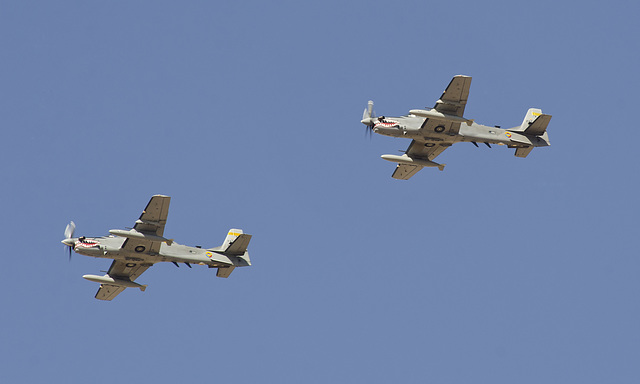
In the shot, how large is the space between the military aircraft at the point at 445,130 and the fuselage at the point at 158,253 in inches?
623

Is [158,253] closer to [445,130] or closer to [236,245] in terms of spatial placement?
[236,245]

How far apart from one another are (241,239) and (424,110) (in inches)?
718

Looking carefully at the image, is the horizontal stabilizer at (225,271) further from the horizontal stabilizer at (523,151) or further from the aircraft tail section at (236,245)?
the horizontal stabilizer at (523,151)

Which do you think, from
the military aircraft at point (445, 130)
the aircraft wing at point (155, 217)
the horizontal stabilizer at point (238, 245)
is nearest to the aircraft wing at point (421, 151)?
the military aircraft at point (445, 130)

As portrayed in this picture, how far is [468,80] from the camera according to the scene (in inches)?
3575

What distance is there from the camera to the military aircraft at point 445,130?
9131cm

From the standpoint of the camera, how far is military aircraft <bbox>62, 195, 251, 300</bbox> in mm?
88500

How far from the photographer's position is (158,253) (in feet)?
305

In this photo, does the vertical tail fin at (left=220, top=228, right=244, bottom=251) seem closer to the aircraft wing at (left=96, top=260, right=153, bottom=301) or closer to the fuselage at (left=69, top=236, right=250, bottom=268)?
the fuselage at (left=69, top=236, right=250, bottom=268)

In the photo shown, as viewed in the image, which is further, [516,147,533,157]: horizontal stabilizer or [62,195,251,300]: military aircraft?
[516,147,533,157]: horizontal stabilizer

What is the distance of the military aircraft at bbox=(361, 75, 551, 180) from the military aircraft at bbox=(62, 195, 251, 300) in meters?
14.7

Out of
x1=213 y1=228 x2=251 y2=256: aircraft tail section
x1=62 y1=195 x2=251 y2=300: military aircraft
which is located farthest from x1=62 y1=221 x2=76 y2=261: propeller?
x1=213 y1=228 x2=251 y2=256: aircraft tail section

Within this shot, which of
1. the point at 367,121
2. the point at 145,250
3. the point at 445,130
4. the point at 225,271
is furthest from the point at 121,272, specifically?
the point at 445,130

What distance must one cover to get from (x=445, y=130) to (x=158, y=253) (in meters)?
25.0
